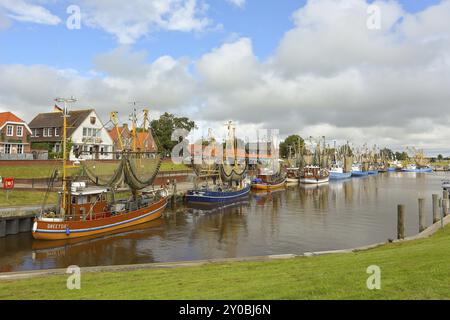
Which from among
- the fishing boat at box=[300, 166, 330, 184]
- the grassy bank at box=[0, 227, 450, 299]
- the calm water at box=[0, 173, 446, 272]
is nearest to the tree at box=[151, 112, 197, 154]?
the fishing boat at box=[300, 166, 330, 184]

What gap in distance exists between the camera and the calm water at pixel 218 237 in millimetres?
26734

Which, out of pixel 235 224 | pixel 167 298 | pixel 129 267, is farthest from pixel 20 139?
pixel 167 298

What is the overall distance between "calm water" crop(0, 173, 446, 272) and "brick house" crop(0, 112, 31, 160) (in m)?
35.0

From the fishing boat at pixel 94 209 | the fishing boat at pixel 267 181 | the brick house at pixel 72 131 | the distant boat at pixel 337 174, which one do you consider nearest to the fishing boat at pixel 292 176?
the fishing boat at pixel 267 181

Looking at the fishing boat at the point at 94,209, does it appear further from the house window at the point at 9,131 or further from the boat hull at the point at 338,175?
the boat hull at the point at 338,175

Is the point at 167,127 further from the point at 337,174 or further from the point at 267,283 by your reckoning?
the point at 267,283

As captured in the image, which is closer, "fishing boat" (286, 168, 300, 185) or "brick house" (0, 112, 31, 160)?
"brick house" (0, 112, 31, 160)

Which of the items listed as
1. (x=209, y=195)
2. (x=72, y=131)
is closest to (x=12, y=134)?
(x=72, y=131)

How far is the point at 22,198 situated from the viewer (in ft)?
122

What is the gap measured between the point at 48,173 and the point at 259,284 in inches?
1949

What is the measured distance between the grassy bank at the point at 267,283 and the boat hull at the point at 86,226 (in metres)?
15.9

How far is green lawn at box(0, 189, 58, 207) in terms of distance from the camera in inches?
1378

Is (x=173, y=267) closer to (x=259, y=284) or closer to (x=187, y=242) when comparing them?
(x=259, y=284)
